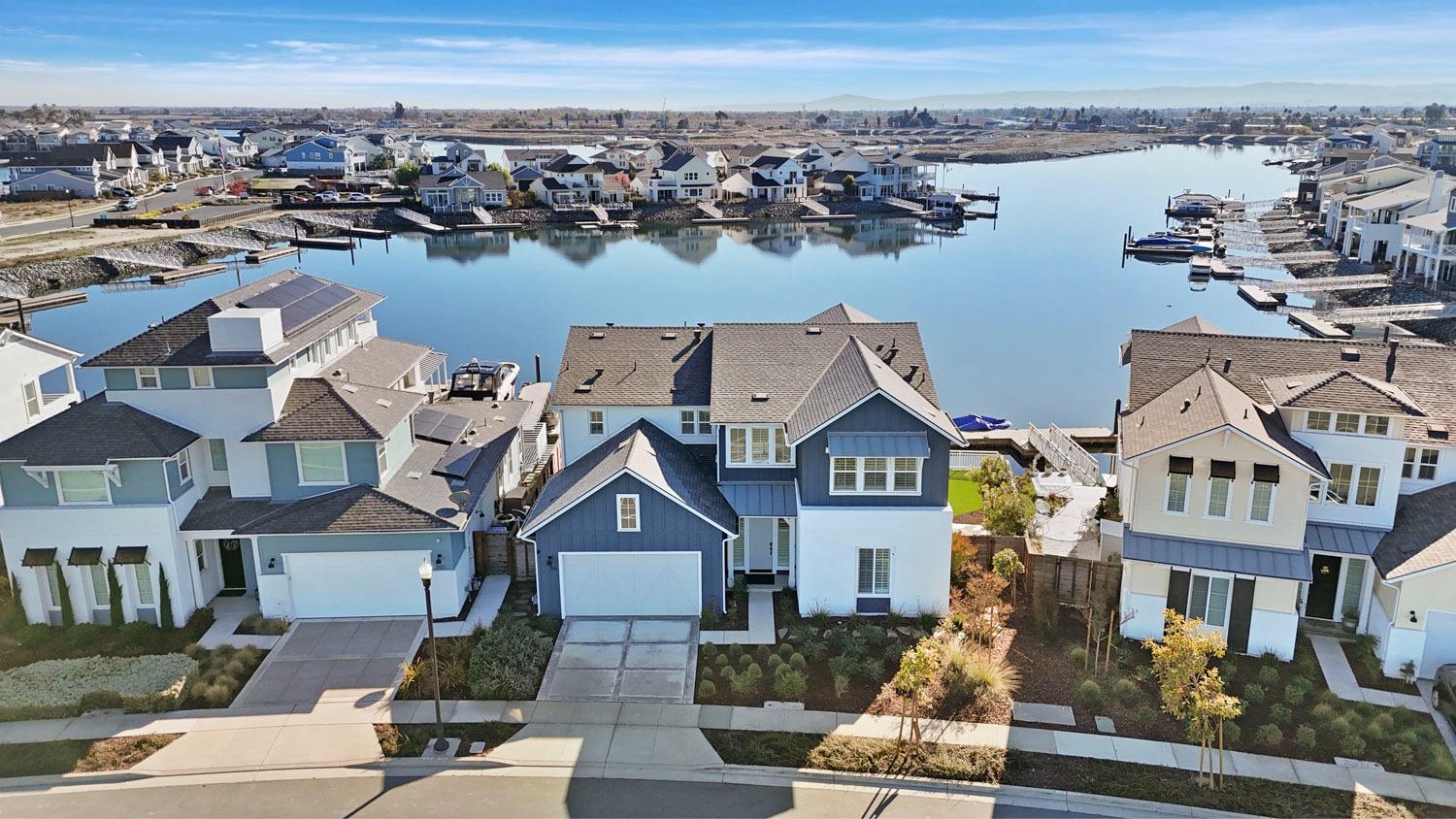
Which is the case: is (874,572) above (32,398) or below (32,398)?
below

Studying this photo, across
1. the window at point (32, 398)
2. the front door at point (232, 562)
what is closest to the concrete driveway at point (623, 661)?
the front door at point (232, 562)

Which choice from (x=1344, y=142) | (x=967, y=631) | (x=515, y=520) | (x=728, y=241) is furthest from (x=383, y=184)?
(x=1344, y=142)

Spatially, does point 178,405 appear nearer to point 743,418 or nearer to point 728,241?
point 743,418

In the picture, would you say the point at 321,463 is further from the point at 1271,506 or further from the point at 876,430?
the point at 1271,506

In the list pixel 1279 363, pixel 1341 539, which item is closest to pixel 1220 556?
pixel 1341 539

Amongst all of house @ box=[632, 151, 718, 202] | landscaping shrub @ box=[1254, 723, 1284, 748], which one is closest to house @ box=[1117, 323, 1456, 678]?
landscaping shrub @ box=[1254, 723, 1284, 748]

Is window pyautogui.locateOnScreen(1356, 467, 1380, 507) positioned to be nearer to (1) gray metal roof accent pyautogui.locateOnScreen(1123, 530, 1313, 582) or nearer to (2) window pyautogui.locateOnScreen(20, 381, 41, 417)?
(1) gray metal roof accent pyautogui.locateOnScreen(1123, 530, 1313, 582)
